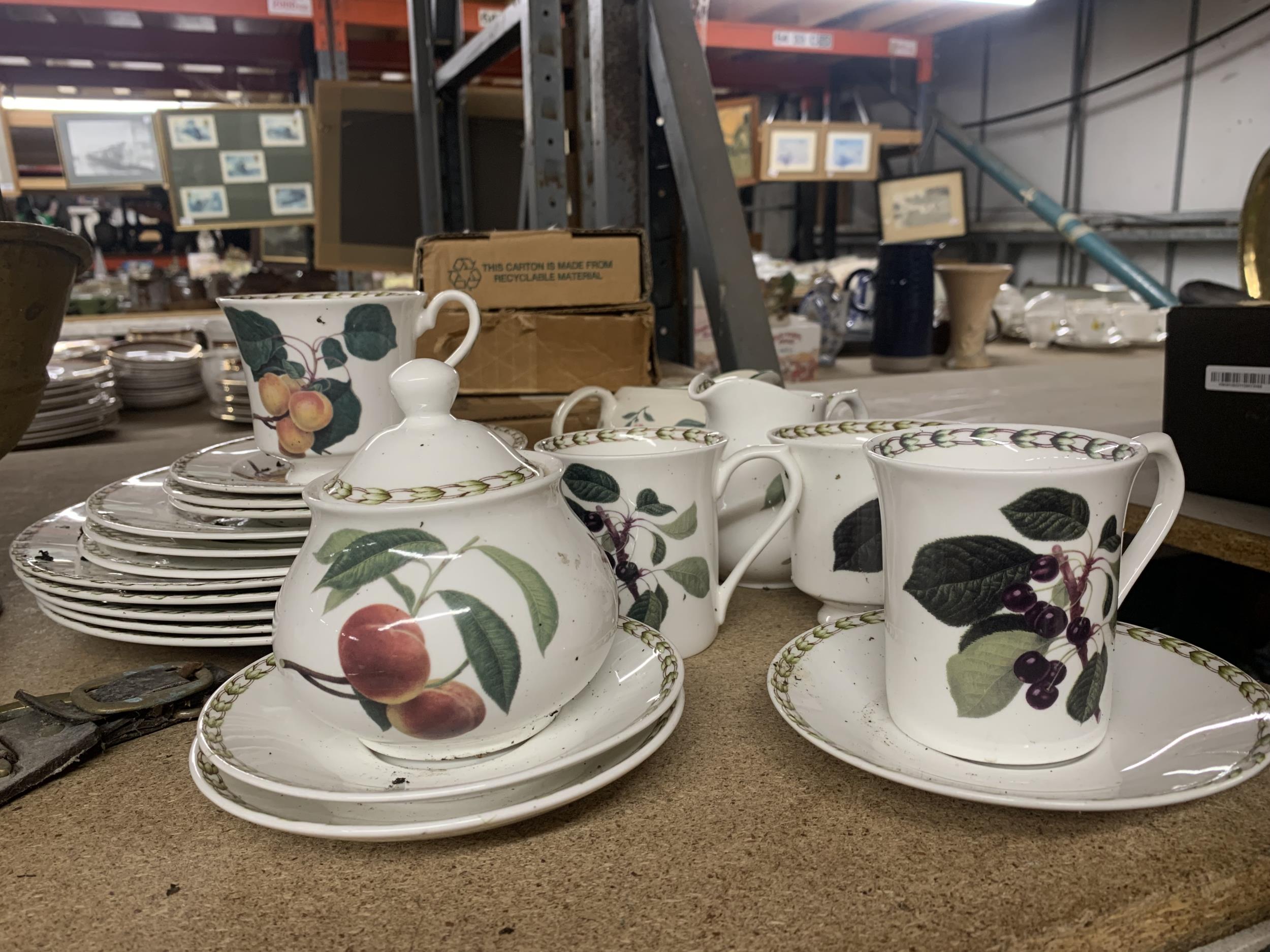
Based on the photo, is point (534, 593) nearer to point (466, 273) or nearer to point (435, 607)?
point (435, 607)

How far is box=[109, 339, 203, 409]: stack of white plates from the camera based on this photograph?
5.52ft

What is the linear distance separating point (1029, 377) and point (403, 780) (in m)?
1.79

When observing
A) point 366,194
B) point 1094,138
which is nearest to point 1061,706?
point 366,194

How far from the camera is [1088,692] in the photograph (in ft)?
1.41

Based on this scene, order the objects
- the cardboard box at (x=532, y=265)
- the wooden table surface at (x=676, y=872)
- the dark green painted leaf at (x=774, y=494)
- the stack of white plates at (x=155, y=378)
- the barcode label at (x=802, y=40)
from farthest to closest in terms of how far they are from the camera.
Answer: the barcode label at (x=802, y=40) < the stack of white plates at (x=155, y=378) < the cardboard box at (x=532, y=265) < the dark green painted leaf at (x=774, y=494) < the wooden table surface at (x=676, y=872)

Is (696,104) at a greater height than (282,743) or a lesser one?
greater

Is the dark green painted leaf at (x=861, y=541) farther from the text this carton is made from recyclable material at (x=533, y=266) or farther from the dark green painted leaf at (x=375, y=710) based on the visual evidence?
the text this carton is made from recyclable material at (x=533, y=266)

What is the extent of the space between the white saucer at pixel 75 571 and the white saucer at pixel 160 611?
1 cm

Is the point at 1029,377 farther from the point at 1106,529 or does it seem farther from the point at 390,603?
the point at 390,603

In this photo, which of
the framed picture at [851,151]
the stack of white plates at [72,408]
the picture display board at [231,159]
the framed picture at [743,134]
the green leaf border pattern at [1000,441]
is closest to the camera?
the green leaf border pattern at [1000,441]

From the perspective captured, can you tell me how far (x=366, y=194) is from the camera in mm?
2025

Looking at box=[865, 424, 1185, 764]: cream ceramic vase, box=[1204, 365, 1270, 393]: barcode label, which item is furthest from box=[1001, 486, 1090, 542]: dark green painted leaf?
box=[1204, 365, 1270, 393]: barcode label

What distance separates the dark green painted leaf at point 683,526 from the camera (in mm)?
570

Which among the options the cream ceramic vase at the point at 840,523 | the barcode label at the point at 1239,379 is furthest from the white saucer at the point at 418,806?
the barcode label at the point at 1239,379
